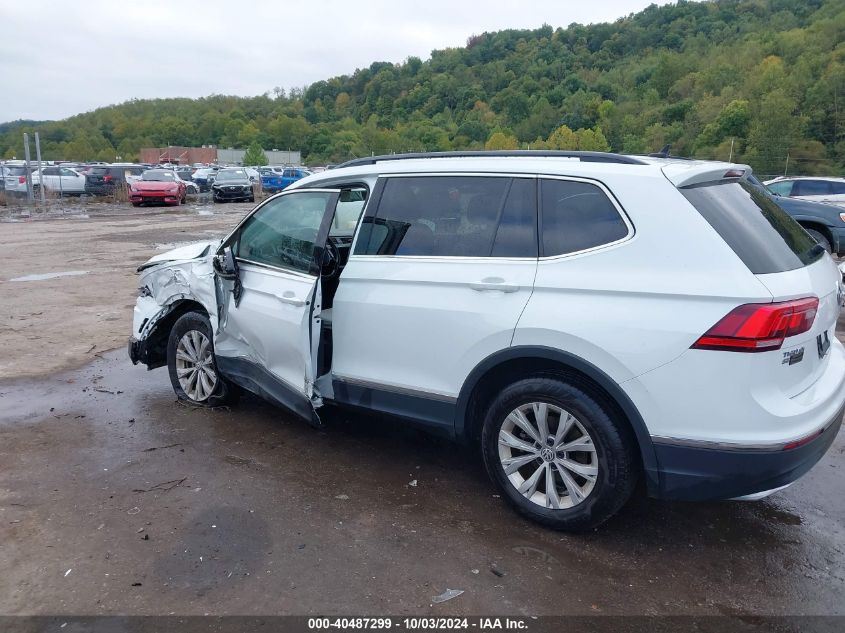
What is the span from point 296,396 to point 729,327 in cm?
255

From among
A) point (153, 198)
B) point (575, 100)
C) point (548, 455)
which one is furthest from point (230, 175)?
point (575, 100)

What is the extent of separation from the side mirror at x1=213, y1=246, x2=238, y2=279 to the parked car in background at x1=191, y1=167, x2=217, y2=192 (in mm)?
39616

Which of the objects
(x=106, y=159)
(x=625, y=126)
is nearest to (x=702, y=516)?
(x=625, y=126)

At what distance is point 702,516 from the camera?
375 cm

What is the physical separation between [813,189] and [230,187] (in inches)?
1007

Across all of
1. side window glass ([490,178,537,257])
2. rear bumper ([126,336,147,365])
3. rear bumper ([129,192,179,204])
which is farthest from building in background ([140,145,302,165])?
side window glass ([490,178,537,257])

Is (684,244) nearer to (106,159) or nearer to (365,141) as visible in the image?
(365,141)

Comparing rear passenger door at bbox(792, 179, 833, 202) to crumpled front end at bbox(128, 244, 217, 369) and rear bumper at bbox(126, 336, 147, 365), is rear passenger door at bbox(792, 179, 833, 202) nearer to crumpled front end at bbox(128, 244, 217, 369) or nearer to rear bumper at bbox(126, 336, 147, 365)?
crumpled front end at bbox(128, 244, 217, 369)

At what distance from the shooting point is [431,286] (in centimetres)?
377

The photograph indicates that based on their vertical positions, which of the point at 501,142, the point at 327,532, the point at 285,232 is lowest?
the point at 327,532

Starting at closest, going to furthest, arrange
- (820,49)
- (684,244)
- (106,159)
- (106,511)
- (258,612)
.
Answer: (258,612), (684,244), (106,511), (820,49), (106,159)

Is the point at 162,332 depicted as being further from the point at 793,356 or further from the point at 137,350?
the point at 793,356

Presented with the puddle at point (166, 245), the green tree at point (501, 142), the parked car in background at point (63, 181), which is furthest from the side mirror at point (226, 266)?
the green tree at point (501, 142)

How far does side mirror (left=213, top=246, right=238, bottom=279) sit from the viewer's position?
4.70 metres
